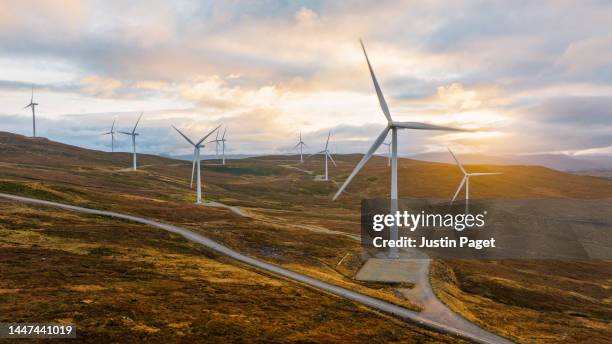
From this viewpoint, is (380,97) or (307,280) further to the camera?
(380,97)

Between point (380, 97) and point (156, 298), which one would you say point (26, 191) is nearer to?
point (156, 298)

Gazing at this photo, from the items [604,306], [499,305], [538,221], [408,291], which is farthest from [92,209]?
[538,221]

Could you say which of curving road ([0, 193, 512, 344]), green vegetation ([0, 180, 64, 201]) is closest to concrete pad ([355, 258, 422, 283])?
curving road ([0, 193, 512, 344])

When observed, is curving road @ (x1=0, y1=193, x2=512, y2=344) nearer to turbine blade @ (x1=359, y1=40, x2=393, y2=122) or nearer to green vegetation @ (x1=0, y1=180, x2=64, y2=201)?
green vegetation @ (x1=0, y1=180, x2=64, y2=201)

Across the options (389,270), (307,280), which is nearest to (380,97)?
(389,270)

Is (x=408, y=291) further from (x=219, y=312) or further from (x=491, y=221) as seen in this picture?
(x=491, y=221)

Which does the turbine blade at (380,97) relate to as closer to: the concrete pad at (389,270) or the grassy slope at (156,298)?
the concrete pad at (389,270)
